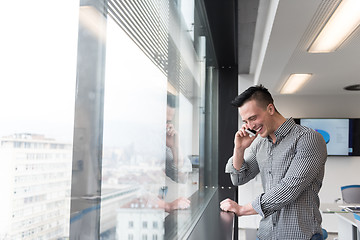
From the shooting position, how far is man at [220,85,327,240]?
1.68 meters

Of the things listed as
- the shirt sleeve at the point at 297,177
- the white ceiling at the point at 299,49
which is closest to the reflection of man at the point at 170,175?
the shirt sleeve at the point at 297,177

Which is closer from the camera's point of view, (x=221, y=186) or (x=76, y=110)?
(x=76, y=110)

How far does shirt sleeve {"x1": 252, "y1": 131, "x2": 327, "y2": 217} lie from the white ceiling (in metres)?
1.13

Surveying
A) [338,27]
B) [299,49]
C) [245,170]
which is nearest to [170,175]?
[245,170]

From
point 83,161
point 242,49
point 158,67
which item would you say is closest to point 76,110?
point 83,161

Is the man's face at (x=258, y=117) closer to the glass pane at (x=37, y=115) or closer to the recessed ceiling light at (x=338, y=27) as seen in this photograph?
the recessed ceiling light at (x=338, y=27)

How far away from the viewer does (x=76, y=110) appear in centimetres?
58

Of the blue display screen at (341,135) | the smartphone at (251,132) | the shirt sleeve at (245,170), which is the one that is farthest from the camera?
the blue display screen at (341,135)

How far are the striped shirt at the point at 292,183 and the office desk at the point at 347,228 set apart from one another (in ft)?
9.27

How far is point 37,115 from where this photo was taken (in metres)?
0.47

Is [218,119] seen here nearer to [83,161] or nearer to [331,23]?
[331,23]

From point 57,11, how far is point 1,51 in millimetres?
155

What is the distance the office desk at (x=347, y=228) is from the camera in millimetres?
4355

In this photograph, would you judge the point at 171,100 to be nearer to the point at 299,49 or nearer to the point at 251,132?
the point at 251,132
